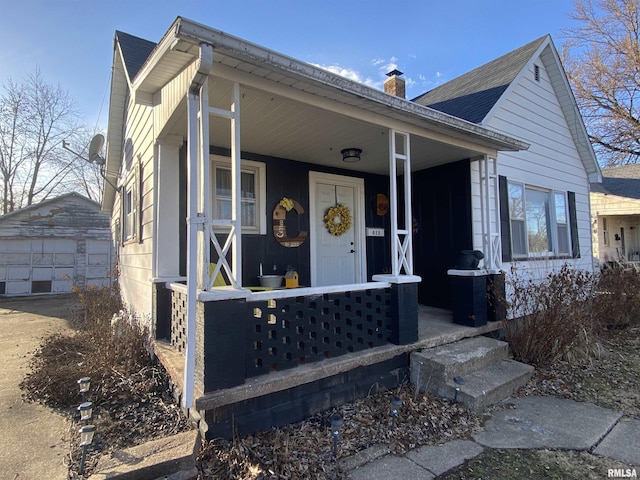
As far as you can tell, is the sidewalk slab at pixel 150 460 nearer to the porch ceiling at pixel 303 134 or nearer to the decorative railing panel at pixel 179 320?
the decorative railing panel at pixel 179 320

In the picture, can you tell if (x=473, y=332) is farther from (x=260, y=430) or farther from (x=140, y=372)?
(x=140, y=372)

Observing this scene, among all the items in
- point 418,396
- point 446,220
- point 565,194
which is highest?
point 565,194

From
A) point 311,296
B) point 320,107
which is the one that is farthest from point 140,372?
A: point 320,107

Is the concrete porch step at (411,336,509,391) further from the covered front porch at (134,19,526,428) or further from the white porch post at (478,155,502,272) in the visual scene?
the white porch post at (478,155,502,272)

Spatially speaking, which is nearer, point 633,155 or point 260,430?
point 260,430

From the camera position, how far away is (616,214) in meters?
13.8

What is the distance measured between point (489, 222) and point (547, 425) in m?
2.73

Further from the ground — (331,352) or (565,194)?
(565,194)

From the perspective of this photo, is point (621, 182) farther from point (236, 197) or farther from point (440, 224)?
point (236, 197)

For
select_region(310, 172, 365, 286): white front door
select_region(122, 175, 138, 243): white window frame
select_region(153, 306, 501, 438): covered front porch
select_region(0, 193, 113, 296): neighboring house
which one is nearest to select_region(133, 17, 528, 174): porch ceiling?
select_region(310, 172, 365, 286): white front door

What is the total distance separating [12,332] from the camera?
658cm

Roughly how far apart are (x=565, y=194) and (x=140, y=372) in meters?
8.18

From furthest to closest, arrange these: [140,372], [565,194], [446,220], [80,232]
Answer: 1. [80,232]
2. [565,194]
3. [446,220]
4. [140,372]

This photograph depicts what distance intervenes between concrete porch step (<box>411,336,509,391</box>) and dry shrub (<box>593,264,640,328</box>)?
9.89 feet
